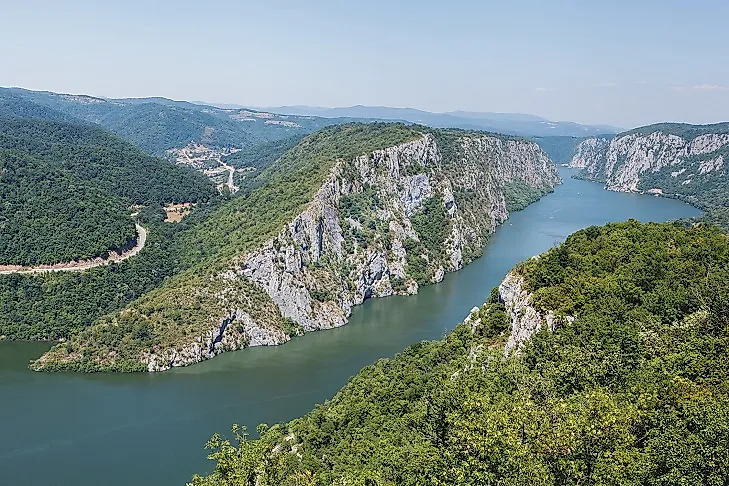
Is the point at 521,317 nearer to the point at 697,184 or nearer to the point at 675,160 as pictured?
the point at 697,184

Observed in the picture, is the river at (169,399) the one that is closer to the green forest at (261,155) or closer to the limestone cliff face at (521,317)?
the limestone cliff face at (521,317)

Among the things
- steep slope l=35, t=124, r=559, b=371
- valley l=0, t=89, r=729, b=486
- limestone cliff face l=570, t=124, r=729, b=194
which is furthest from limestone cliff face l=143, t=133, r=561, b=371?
limestone cliff face l=570, t=124, r=729, b=194

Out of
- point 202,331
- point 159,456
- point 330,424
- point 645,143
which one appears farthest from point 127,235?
point 645,143

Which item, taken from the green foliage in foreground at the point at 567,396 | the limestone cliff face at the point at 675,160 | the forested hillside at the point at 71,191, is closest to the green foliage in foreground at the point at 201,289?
the forested hillside at the point at 71,191

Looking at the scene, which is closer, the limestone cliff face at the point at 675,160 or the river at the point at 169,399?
the river at the point at 169,399

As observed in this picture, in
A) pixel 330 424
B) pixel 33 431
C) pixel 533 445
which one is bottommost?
pixel 33 431

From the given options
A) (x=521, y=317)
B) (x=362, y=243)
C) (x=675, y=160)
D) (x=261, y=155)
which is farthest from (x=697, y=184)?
(x=521, y=317)

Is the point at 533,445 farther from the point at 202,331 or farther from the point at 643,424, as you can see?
the point at 202,331
